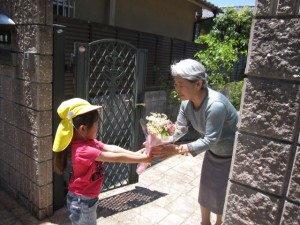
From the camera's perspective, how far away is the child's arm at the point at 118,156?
2.14m

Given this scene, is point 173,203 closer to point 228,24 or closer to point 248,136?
point 248,136

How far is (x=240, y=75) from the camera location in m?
13.0

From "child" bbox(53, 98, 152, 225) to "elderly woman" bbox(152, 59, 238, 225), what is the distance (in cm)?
45

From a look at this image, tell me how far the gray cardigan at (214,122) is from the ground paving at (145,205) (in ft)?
4.50

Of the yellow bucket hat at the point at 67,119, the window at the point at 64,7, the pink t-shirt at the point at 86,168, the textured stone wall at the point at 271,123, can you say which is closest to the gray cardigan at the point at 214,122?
the textured stone wall at the point at 271,123

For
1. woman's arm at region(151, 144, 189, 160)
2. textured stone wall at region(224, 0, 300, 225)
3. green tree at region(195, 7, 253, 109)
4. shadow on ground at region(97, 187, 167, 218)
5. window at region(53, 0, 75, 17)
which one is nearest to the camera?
textured stone wall at region(224, 0, 300, 225)

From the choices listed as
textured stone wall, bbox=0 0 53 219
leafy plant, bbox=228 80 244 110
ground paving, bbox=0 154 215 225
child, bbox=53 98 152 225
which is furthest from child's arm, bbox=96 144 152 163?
leafy plant, bbox=228 80 244 110

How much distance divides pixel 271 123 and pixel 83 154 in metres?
1.30

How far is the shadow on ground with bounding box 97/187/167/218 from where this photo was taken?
11.5 feet

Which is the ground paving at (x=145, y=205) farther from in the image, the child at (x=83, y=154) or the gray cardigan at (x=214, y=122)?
the gray cardigan at (x=214, y=122)

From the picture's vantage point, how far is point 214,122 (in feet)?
7.27

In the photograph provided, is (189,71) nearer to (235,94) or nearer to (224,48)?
(224,48)

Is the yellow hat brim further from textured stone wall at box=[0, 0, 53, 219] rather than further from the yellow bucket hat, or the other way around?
textured stone wall at box=[0, 0, 53, 219]

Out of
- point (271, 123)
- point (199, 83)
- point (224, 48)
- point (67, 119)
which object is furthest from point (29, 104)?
point (224, 48)
